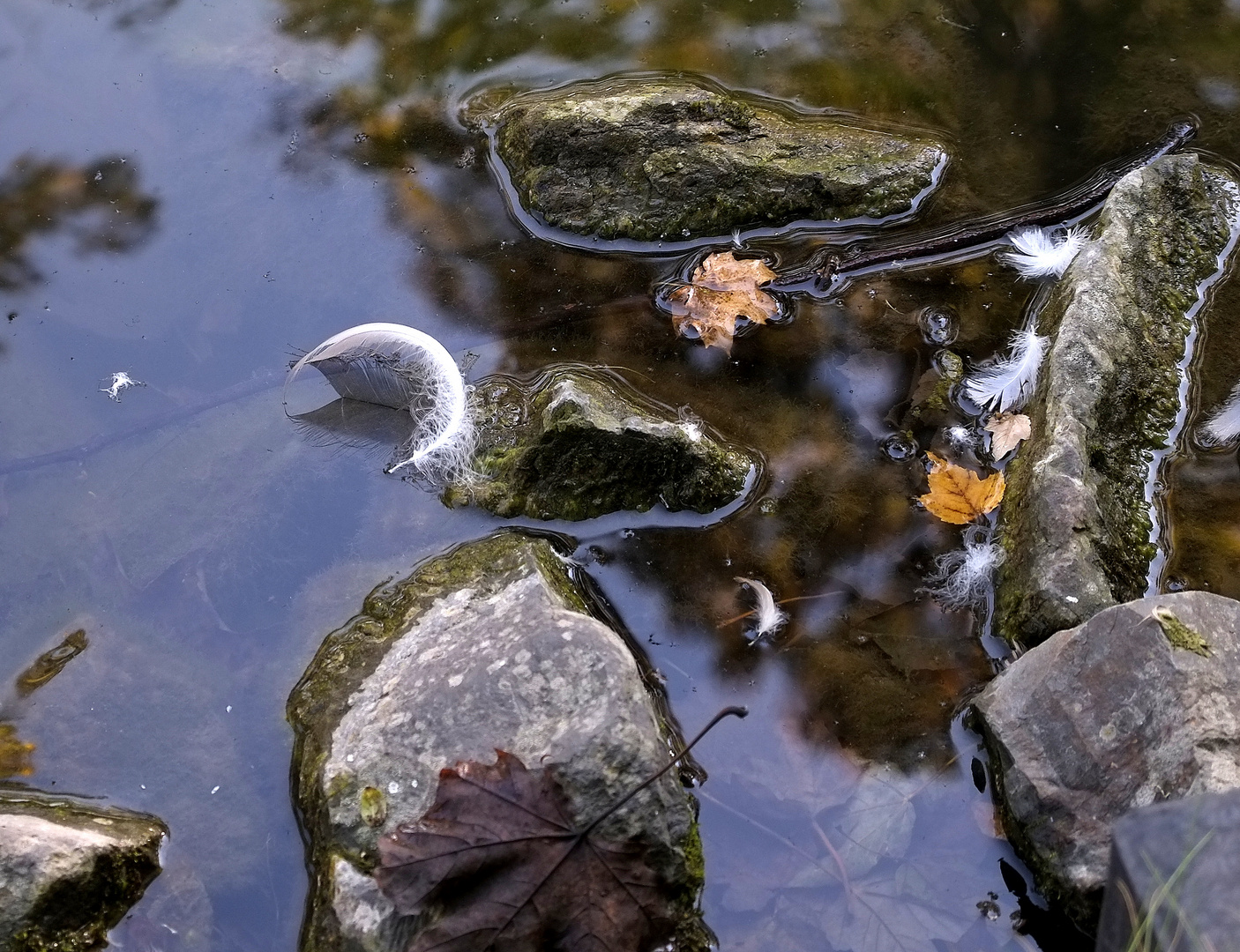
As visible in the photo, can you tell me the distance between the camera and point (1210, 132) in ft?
14.5

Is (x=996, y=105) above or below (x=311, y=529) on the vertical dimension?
above

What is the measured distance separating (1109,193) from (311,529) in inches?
132

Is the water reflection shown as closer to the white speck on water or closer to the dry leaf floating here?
the white speck on water

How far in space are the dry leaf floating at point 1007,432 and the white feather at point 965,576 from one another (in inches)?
15.9

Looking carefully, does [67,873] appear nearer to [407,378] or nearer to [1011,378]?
[407,378]

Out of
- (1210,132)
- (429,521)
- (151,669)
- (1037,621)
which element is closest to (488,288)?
(429,521)

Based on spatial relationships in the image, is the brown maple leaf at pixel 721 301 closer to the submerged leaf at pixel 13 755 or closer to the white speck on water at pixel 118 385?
the white speck on water at pixel 118 385

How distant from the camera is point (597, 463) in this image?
11.4 feet

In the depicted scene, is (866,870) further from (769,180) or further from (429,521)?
(769,180)

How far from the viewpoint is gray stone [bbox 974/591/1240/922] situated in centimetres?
261

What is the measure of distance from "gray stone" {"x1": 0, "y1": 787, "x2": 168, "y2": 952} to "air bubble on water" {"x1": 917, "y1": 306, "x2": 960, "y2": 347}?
3145mm

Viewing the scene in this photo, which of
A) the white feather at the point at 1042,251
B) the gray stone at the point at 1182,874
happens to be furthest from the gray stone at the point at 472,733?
the white feather at the point at 1042,251

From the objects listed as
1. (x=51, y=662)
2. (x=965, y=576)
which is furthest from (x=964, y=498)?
(x=51, y=662)

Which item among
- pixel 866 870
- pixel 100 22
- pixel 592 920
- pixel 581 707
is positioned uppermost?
pixel 100 22
